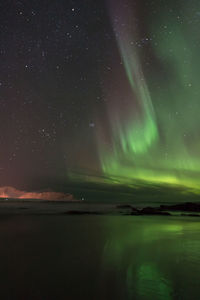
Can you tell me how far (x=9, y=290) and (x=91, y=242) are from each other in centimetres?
777

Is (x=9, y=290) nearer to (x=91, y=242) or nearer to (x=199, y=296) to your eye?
(x=199, y=296)

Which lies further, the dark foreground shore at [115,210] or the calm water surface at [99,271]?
the dark foreground shore at [115,210]

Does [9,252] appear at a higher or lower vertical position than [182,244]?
higher

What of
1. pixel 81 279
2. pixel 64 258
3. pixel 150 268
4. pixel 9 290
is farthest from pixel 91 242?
pixel 9 290

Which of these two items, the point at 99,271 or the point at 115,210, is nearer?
the point at 99,271

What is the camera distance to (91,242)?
13750 millimetres

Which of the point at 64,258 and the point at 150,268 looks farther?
the point at 64,258

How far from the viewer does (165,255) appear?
417 inches

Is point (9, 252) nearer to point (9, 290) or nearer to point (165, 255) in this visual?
point (9, 290)

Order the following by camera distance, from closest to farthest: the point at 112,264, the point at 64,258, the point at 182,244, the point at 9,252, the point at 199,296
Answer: the point at 199,296 → the point at 112,264 → the point at 64,258 → the point at 9,252 → the point at 182,244

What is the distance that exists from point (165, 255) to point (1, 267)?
5645mm

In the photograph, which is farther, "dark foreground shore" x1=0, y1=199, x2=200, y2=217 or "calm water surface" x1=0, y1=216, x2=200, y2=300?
"dark foreground shore" x1=0, y1=199, x2=200, y2=217

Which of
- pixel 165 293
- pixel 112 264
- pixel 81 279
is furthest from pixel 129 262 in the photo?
pixel 165 293

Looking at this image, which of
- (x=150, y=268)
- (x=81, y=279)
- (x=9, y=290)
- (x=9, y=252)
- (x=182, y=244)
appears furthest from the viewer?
(x=182, y=244)
